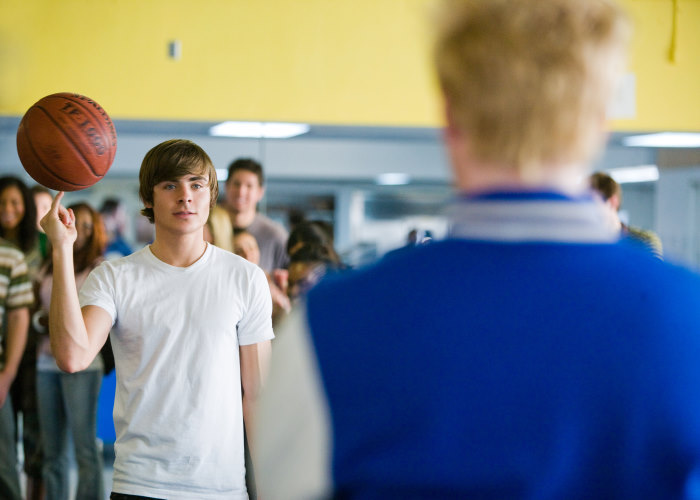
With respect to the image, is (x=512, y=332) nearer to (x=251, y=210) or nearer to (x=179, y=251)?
(x=179, y=251)

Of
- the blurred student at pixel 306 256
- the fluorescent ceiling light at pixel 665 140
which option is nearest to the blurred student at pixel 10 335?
the blurred student at pixel 306 256

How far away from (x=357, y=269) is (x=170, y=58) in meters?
3.95

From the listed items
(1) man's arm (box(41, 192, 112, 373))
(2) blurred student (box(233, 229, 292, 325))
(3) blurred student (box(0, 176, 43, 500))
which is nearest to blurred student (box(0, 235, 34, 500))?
(3) blurred student (box(0, 176, 43, 500))

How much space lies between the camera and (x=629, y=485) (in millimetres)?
676

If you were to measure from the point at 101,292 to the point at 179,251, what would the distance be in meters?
0.21

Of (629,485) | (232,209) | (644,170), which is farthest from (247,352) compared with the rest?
(644,170)

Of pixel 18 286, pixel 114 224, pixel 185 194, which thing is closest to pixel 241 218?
pixel 18 286

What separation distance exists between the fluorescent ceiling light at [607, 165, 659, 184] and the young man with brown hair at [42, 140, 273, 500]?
12.7 feet

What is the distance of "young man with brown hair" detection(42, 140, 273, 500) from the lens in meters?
1.82

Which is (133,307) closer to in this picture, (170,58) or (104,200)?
(170,58)

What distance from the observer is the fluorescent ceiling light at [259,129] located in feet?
15.2

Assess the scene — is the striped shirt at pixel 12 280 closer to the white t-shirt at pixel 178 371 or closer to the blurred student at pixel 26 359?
the blurred student at pixel 26 359

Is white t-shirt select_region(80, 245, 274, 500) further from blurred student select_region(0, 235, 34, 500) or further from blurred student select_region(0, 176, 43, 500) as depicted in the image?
blurred student select_region(0, 176, 43, 500)

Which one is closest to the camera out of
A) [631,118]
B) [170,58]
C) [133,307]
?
[133,307]
